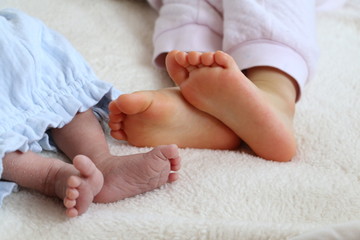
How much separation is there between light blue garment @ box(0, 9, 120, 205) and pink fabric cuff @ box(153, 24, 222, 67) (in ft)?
0.67

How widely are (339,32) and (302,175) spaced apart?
589 mm

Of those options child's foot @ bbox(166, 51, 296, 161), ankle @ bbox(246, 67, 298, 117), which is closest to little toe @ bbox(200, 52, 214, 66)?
child's foot @ bbox(166, 51, 296, 161)

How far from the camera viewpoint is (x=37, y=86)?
0.82 metres

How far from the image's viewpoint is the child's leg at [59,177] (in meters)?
0.66

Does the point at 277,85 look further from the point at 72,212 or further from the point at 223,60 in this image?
the point at 72,212

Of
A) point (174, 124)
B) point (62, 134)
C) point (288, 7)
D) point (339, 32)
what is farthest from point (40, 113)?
point (339, 32)

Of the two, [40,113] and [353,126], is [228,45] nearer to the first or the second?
[353,126]

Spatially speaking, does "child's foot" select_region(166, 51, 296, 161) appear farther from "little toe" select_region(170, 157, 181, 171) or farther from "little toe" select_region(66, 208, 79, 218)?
"little toe" select_region(66, 208, 79, 218)

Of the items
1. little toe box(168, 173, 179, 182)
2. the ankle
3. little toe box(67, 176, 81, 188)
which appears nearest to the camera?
little toe box(67, 176, 81, 188)

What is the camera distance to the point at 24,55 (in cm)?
82

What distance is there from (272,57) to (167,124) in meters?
0.23

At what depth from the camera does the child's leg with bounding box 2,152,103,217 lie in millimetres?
662

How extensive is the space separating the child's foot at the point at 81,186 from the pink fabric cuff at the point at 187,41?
16.4 inches

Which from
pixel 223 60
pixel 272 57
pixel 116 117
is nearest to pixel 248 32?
pixel 272 57
